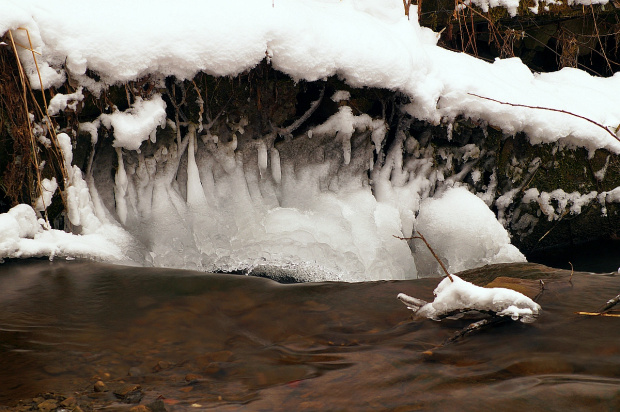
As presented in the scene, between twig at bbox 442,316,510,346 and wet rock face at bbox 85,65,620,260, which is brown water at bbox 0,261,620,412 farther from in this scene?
wet rock face at bbox 85,65,620,260

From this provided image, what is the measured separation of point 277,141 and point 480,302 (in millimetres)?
1876

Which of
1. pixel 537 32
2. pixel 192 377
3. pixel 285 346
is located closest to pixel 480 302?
pixel 285 346

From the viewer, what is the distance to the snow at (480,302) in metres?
1.73

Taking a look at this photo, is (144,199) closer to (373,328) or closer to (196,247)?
(196,247)

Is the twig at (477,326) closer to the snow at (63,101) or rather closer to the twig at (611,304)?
the twig at (611,304)

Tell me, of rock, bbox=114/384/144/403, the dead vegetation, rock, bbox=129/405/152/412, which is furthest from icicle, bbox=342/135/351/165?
rock, bbox=129/405/152/412

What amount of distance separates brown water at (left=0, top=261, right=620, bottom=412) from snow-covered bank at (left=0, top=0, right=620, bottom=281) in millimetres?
692

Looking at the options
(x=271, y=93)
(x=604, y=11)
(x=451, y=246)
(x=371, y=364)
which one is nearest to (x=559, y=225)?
(x=451, y=246)

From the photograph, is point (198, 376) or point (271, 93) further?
point (271, 93)

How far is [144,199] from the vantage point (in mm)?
2979

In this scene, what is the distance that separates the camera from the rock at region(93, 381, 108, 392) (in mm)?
1412

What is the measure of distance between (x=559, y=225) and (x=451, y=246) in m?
1.17

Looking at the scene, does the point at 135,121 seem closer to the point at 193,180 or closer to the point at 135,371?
the point at 193,180

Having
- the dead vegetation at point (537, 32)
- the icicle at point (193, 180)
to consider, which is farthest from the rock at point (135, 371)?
the dead vegetation at point (537, 32)
